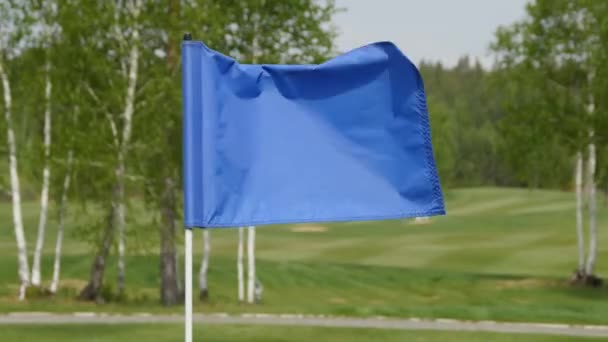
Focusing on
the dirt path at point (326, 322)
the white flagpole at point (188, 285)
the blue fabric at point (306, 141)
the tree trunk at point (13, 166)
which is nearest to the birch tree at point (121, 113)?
the tree trunk at point (13, 166)

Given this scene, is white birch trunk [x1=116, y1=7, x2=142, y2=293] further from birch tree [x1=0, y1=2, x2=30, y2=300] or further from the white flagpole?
the white flagpole

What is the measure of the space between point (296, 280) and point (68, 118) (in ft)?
40.5

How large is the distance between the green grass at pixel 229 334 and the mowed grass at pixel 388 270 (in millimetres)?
3109

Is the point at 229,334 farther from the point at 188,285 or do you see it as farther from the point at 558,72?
the point at 558,72

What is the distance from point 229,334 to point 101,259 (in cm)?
1364

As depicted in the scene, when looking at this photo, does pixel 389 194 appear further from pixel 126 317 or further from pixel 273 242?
pixel 273 242

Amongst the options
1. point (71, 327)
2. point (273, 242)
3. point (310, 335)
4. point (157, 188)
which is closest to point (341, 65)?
point (310, 335)

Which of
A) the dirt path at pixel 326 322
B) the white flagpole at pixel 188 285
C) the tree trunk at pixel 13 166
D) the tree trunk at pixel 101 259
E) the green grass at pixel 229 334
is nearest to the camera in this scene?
the white flagpole at pixel 188 285

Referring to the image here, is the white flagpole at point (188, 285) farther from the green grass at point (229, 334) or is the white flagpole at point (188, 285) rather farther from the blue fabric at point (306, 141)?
the green grass at point (229, 334)

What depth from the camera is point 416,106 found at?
37.9 ft

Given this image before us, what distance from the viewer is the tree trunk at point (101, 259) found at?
32062 mm

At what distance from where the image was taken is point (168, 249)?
3303 centimetres

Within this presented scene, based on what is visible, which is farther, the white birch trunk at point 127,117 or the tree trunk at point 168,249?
the tree trunk at point 168,249

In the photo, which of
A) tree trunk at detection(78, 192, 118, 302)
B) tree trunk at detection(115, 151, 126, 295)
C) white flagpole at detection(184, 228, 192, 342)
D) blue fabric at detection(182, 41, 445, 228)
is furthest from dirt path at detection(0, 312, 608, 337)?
white flagpole at detection(184, 228, 192, 342)
